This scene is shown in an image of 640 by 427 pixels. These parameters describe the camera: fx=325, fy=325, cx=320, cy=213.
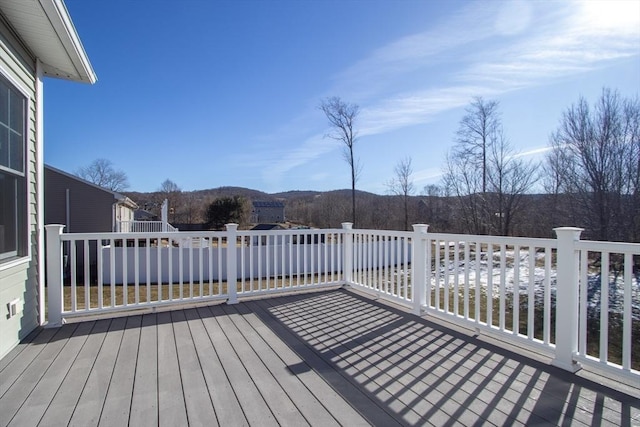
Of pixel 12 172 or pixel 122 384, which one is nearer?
pixel 122 384

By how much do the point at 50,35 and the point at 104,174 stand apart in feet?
105

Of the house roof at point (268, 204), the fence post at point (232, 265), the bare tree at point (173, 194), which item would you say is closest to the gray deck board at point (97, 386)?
the fence post at point (232, 265)

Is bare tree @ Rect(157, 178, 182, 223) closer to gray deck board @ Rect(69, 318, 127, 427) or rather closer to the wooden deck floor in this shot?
the wooden deck floor

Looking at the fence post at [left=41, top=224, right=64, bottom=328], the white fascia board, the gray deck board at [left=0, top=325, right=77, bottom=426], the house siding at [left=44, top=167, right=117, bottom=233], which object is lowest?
the gray deck board at [left=0, top=325, right=77, bottom=426]

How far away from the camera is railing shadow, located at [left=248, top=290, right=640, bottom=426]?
1.69 metres

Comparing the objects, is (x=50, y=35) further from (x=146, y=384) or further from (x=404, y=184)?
(x=404, y=184)

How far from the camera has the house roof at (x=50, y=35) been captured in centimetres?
235

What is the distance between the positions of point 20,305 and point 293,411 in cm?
259

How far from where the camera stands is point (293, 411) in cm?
171

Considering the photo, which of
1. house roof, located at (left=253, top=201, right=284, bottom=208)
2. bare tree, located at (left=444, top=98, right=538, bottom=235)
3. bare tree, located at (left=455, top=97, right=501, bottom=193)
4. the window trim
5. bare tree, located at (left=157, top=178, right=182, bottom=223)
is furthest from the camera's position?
house roof, located at (left=253, top=201, right=284, bottom=208)

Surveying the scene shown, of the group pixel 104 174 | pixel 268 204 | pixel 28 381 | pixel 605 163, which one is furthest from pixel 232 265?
pixel 104 174

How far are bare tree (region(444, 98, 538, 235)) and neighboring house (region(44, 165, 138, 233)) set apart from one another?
16.4 metres

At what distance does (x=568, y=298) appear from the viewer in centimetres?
222

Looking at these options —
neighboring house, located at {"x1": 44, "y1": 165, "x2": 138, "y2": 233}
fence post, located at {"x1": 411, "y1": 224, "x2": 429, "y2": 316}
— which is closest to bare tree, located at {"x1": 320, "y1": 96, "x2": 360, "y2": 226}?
neighboring house, located at {"x1": 44, "y1": 165, "x2": 138, "y2": 233}
